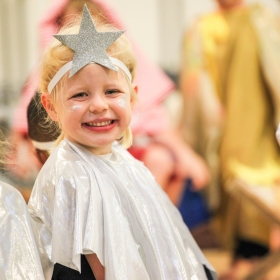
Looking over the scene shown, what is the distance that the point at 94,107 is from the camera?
2.70 ft

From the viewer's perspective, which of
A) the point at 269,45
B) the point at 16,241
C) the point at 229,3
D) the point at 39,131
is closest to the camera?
the point at 16,241

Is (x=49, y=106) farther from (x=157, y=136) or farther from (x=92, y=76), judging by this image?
(x=157, y=136)

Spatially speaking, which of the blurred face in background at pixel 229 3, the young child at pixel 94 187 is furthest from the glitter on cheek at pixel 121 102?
the blurred face in background at pixel 229 3

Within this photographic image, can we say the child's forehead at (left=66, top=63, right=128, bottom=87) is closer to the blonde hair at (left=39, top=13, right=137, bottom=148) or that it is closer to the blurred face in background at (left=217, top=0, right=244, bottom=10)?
the blonde hair at (left=39, top=13, right=137, bottom=148)

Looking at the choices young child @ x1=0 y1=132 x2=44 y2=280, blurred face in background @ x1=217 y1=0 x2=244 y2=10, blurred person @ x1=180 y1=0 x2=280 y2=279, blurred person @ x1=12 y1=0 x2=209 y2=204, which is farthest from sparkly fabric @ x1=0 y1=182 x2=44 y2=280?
blurred face in background @ x1=217 y1=0 x2=244 y2=10

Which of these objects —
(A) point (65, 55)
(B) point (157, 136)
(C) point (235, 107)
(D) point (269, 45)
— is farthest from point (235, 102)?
(A) point (65, 55)

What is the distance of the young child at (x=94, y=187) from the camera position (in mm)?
789

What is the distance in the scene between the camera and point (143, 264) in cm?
81

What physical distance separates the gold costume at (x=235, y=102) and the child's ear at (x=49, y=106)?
1300 millimetres

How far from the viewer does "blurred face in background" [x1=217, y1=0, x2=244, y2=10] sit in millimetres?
2311

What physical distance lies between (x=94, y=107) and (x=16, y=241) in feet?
0.66

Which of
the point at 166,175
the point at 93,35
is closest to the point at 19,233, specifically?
the point at 93,35

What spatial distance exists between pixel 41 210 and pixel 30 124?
0.21m

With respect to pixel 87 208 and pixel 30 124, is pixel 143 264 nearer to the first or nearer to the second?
pixel 87 208
